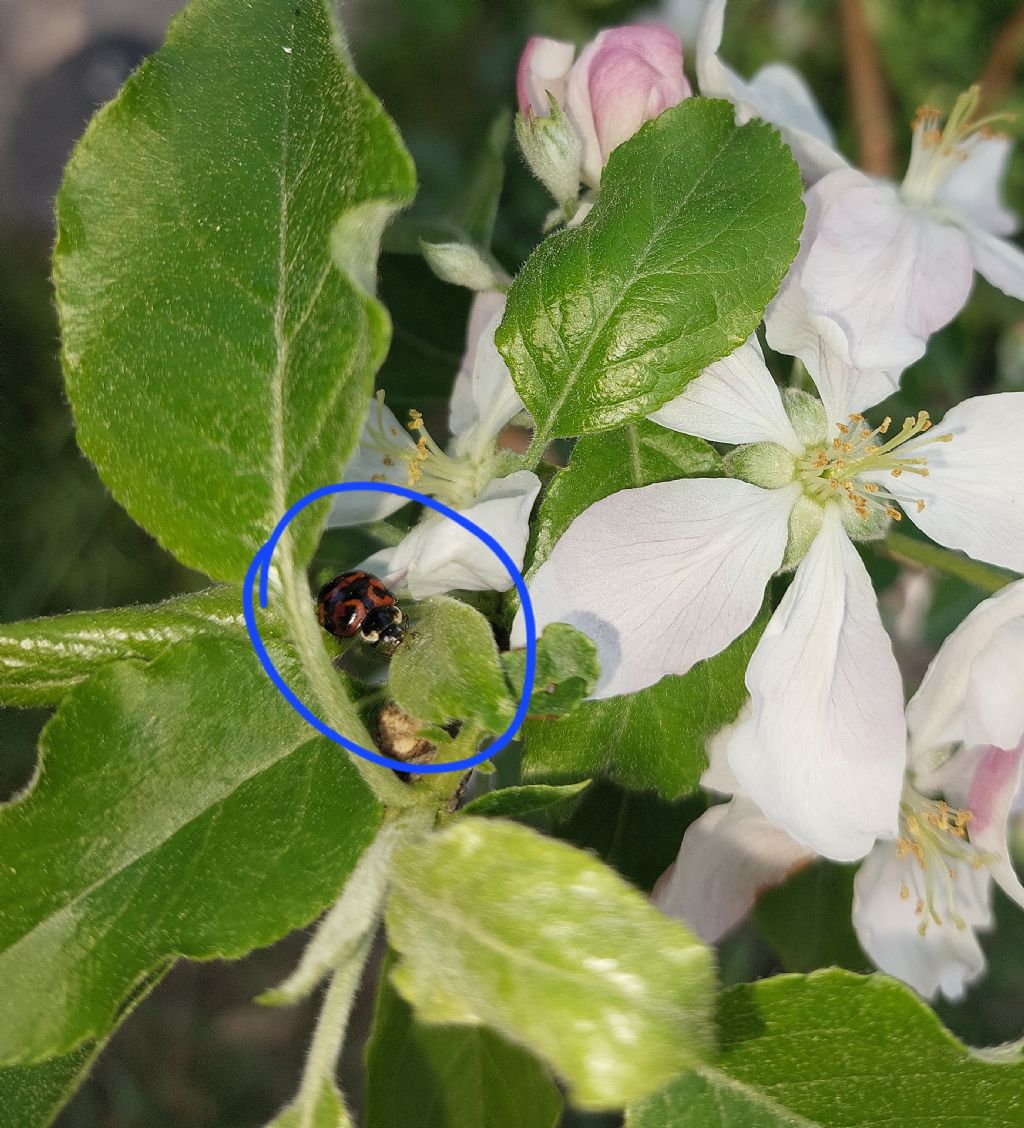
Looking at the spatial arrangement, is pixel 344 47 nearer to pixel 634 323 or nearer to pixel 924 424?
pixel 634 323

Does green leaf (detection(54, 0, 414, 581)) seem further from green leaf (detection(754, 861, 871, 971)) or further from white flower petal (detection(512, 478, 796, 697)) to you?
green leaf (detection(754, 861, 871, 971))

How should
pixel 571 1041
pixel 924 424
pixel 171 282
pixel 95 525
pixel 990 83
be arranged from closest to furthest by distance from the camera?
pixel 571 1041
pixel 171 282
pixel 924 424
pixel 990 83
pixel 95 525

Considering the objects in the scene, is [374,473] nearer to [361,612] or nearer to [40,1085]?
[361,612]

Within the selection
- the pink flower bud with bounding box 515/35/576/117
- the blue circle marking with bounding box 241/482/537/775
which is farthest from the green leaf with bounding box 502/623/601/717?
the pink flower bud with bounding box 515/35/576/117

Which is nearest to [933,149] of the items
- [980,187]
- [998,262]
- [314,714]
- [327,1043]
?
[980,187]

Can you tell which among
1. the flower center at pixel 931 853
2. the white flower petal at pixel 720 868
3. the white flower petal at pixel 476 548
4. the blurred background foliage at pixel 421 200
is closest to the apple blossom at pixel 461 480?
the white flower petal at pixel 476 548

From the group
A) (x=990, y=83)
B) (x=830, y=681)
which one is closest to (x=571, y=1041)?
(x=830, y=681)
